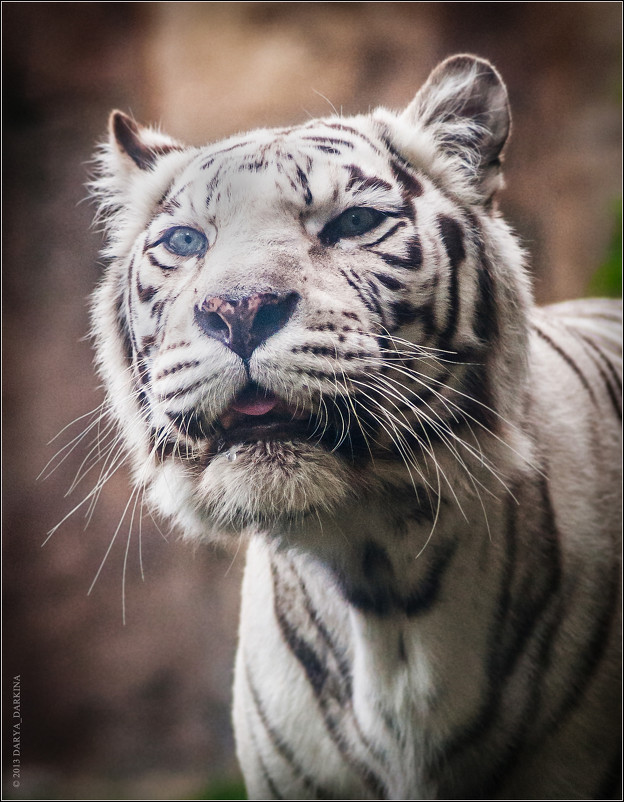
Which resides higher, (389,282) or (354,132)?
(354,132)

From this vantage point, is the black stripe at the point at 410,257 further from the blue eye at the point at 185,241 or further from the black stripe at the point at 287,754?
the black stripe at the point at 287,754

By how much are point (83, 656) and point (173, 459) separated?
0.38m

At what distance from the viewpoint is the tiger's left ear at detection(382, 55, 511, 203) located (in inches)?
34.0

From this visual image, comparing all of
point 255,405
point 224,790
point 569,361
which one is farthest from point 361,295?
point 224,790

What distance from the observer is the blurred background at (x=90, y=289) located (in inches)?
39.7

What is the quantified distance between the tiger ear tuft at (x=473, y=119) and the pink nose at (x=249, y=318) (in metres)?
0.30

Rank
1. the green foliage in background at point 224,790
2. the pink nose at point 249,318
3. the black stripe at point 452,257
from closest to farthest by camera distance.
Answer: the pink nose at point 249,318
the black stripe at point 452,257
the green foliage in background at point 224,790

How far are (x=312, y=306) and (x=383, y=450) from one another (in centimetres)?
18

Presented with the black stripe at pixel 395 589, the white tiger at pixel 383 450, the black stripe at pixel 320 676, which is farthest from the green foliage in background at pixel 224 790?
the black stripe at pixel 395 589

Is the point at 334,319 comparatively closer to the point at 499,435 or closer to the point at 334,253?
the point at 334,253

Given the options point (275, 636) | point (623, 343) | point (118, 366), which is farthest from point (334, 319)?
point (623, 343)

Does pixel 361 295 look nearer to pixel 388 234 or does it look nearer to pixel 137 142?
pixel 388 234

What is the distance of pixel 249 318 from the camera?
0.71 metres

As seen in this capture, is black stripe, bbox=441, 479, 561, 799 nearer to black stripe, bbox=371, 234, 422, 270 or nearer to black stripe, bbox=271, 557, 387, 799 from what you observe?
black stripe, bbox=271, 557, 387, 799
